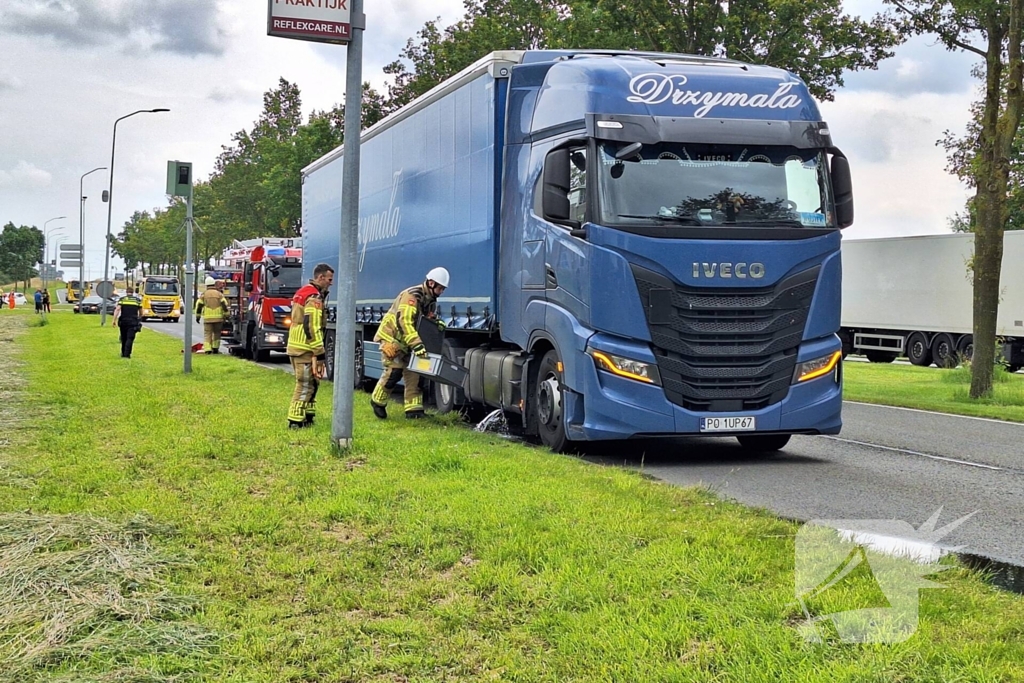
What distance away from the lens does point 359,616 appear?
16.7 ft

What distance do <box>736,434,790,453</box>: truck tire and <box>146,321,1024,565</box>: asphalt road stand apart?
0.15 meters

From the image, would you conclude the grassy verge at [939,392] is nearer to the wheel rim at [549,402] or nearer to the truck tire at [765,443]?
the truck tire at [765,443]

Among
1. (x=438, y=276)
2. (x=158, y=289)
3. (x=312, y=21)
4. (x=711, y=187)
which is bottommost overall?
(x=158, y=289)

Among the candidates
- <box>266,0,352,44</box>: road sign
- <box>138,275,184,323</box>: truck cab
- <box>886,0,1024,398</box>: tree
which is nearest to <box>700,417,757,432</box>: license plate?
<box>266,0,352,44</box>: road sign

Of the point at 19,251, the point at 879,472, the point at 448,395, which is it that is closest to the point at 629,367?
the point at 879,472

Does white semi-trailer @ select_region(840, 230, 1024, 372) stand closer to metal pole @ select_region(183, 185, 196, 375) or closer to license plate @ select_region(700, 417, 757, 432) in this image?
metal pole @ select_region(183, 185, 196, 375)

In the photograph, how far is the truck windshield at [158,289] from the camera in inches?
2488

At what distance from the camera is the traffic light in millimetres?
19000

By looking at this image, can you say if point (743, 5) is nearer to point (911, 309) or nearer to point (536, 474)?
point (911, 309)

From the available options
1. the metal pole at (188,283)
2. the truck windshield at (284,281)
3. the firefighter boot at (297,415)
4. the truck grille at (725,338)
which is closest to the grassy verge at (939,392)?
the truck grille at (725,338)

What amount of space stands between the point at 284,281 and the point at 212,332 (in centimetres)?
407

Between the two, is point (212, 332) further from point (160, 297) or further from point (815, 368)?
point (160, 297)

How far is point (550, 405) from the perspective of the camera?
10594mm

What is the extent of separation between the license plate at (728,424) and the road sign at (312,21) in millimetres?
4582
